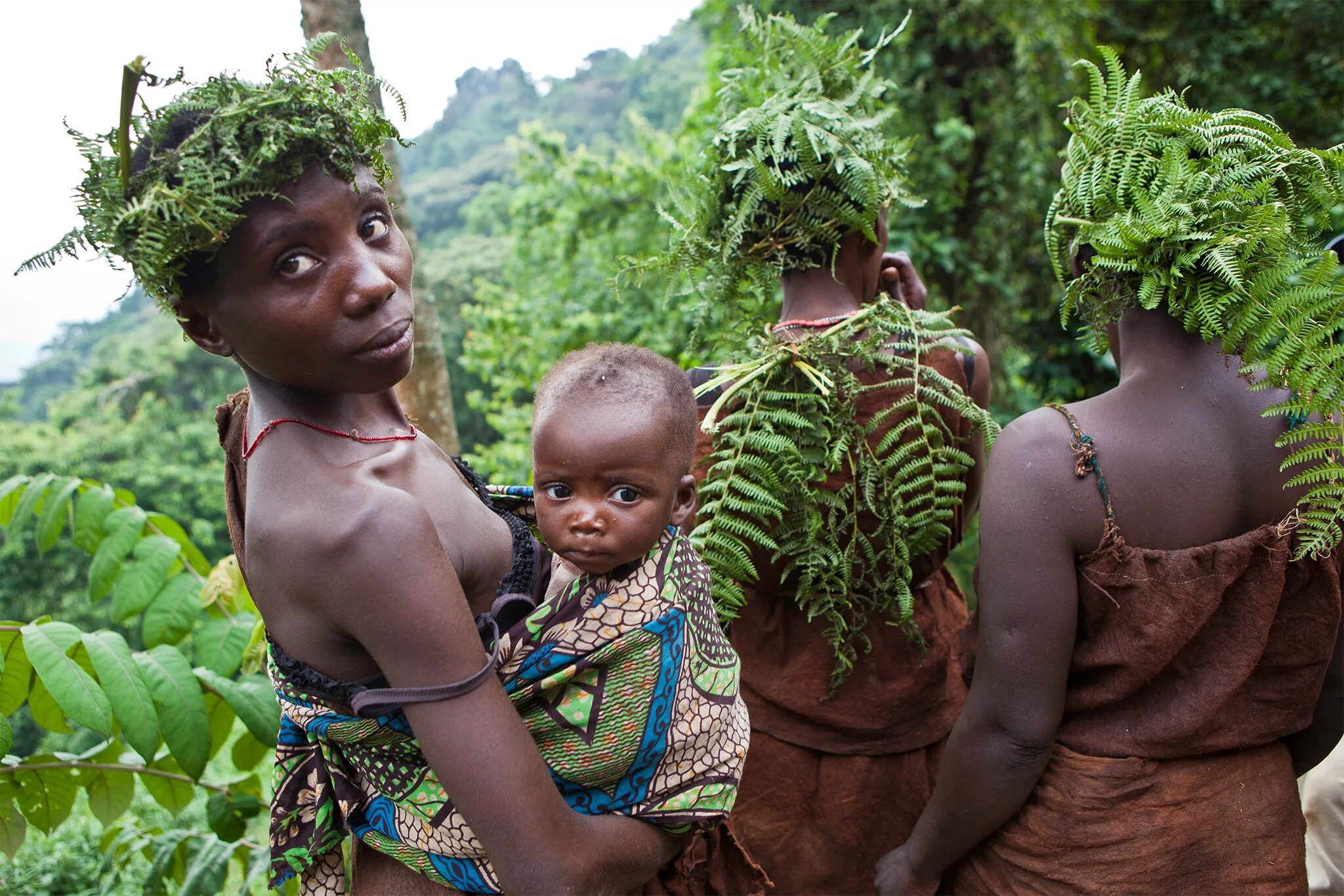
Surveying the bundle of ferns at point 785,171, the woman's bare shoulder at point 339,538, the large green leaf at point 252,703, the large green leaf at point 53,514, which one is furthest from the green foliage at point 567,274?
the woman's bare shoulder at point 339,538

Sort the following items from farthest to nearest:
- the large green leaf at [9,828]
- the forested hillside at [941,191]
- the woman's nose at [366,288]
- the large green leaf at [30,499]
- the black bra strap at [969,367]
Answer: the forested hillside at [941,191], the large green leaf at [30,499], the black bra strap at [969,367], the large green leaf at [9,828], the woman's nose at [366,288]

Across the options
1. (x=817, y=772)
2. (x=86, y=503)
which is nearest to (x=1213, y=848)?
(x=817, y=772)

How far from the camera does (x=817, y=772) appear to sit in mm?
2371

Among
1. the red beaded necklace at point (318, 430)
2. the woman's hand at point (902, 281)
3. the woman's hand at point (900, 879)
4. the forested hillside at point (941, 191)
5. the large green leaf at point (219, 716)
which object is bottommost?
the woman's hand at point (900, 879)

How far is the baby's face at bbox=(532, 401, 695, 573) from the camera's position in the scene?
1.50 metres

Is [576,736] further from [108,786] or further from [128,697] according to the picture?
[108,786]

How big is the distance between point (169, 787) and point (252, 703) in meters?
0.46

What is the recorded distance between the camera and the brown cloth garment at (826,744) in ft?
7.67

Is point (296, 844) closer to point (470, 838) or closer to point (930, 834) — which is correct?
point (470, 838)

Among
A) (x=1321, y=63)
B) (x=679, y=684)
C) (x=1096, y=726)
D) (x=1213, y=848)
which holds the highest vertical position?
(x=1321, y=63)

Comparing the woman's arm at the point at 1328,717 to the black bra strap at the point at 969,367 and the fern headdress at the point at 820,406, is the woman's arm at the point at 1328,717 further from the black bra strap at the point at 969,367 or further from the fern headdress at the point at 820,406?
the black bra strap at the point at 969,367

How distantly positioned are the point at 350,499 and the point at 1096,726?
152 centimetres

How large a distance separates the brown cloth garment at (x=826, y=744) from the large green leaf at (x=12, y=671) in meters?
1.77

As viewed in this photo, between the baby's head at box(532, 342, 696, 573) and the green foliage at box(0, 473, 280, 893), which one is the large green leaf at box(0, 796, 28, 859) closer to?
the green foliage at box(0, 473, 280, 893)
